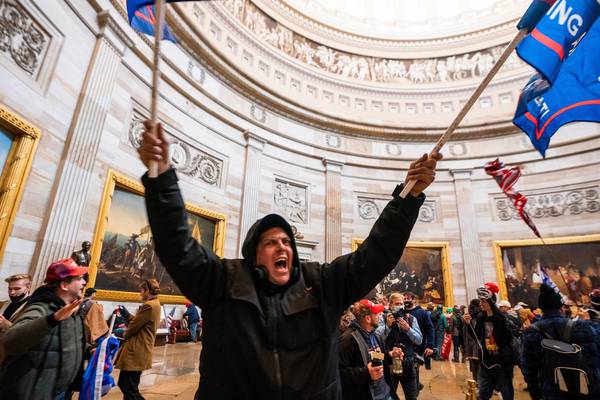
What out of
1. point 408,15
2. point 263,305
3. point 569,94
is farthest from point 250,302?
point 408,15

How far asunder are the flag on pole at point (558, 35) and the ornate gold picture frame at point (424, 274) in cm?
1129

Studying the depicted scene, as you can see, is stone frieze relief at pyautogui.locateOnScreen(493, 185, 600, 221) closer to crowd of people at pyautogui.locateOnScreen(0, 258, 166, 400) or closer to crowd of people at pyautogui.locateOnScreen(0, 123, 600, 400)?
crowd of people at pyautogui.locateOnScreen(0, 123, 600, 400)

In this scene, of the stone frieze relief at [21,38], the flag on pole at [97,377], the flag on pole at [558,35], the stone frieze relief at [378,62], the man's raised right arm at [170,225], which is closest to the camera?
the man's raised right arm at [170,225]

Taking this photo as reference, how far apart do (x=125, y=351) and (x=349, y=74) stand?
16.8m

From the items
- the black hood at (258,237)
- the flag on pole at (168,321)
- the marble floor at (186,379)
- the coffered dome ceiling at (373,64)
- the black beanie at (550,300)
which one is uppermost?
the coffered dome ceiling at (373,64)

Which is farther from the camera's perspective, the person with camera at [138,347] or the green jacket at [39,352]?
the person with camera at [138,347]

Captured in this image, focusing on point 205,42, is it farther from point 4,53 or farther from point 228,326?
point 228,326

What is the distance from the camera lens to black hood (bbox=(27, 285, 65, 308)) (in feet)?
7.86

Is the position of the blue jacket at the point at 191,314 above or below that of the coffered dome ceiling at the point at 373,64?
below

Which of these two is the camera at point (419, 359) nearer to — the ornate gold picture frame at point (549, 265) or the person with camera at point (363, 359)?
the person with camera at point (363, 359)

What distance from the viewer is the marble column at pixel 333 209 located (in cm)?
1367

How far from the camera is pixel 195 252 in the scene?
4.12ft

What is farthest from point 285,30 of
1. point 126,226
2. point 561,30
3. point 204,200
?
point 561,30

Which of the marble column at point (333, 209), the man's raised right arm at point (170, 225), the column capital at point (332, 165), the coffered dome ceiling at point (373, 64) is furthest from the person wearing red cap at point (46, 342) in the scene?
the column capital at point (332, 165)
